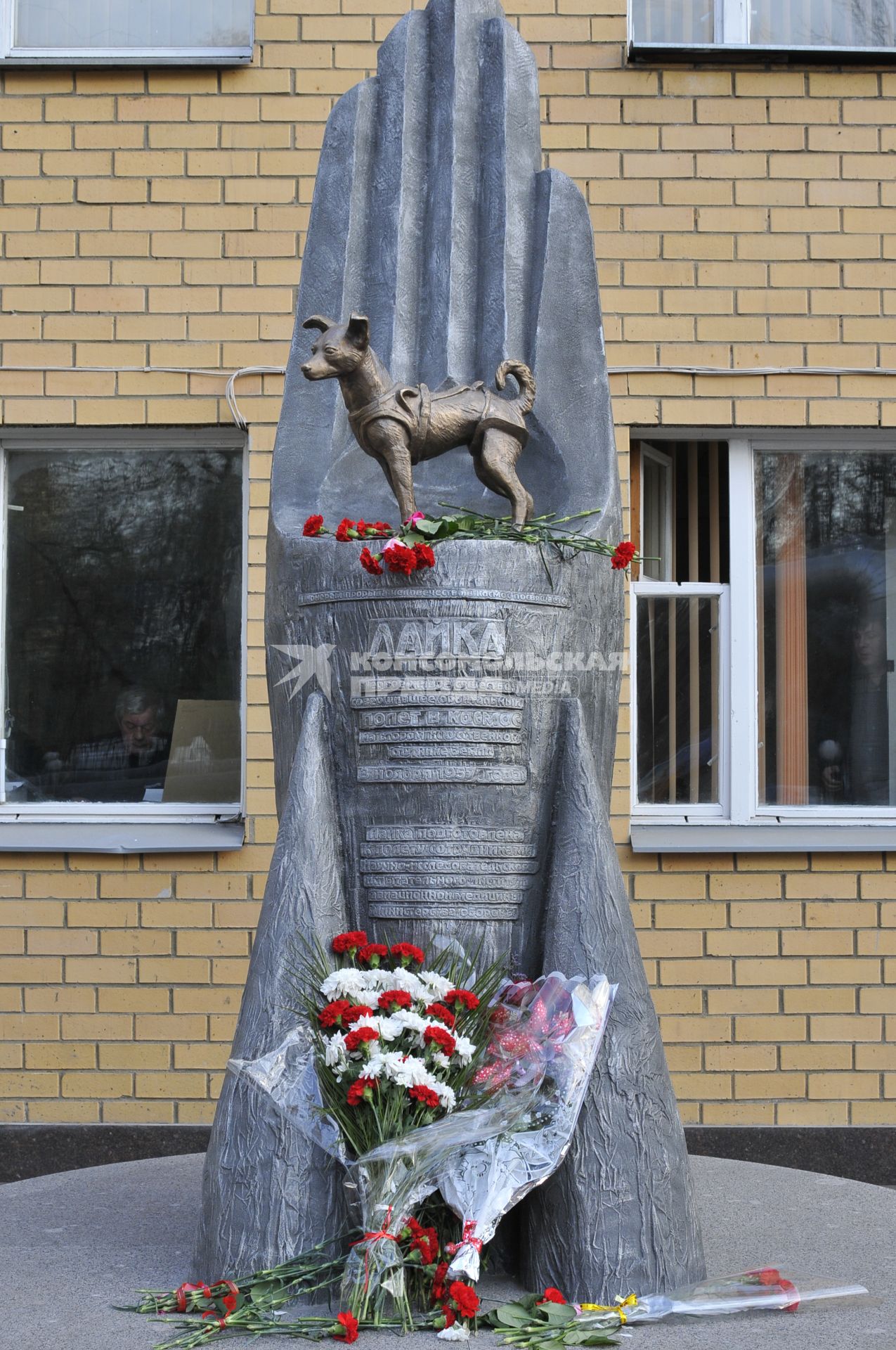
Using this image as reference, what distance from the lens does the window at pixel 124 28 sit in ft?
21.0

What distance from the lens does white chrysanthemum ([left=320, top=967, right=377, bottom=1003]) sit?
3.30 metres

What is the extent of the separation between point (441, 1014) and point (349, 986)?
0.19m

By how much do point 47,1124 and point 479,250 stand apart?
344cm

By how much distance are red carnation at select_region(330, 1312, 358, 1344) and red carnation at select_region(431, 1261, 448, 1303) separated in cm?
18

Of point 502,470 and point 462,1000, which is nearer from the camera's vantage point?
point 462,1000

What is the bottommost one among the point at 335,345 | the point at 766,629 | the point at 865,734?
the point at 865,734

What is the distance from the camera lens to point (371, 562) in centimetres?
369

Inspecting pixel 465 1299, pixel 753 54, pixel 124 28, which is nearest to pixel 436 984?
pixel 465 1299

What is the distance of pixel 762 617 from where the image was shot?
20.9 feet

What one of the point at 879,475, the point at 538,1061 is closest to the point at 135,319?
the point at 879,475

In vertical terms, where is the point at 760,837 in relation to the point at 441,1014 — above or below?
above

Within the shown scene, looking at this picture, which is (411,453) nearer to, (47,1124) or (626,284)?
(626,284)

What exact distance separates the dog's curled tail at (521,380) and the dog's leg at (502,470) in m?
0.10

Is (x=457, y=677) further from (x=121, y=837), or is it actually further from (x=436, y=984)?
(x=121, y=837)
